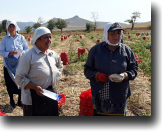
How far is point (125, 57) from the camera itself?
7.23ft

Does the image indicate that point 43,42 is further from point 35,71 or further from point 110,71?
point 110,71

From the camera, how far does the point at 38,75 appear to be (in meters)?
2.22

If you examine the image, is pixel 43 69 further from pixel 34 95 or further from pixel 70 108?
pixel 70 108

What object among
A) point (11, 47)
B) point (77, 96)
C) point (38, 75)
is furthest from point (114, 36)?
point (77, 96)

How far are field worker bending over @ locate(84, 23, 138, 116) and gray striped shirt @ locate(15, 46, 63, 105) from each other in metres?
0.48

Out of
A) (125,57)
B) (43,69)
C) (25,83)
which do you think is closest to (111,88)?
(125,57)

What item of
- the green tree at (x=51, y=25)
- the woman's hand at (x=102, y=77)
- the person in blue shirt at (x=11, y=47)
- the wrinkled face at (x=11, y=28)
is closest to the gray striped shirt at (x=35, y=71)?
the woman's hand at (x=102, y=77)

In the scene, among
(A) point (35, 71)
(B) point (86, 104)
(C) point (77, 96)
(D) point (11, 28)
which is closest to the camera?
(A) point (35, 71)

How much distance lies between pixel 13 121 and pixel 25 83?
456mm

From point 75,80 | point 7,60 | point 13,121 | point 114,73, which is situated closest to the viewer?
point 13,121

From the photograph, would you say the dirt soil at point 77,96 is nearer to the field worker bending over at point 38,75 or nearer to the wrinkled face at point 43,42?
the field worker bending over at point 38,75

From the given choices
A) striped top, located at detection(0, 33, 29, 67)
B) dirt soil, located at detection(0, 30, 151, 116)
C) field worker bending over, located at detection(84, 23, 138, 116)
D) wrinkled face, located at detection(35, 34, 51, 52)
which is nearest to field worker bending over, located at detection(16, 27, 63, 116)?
wrinkled face, located at detection(35, 34, 51, 52)

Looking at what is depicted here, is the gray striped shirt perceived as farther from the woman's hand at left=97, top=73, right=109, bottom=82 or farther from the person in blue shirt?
the person in blue shirt

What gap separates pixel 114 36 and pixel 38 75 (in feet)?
3.38
